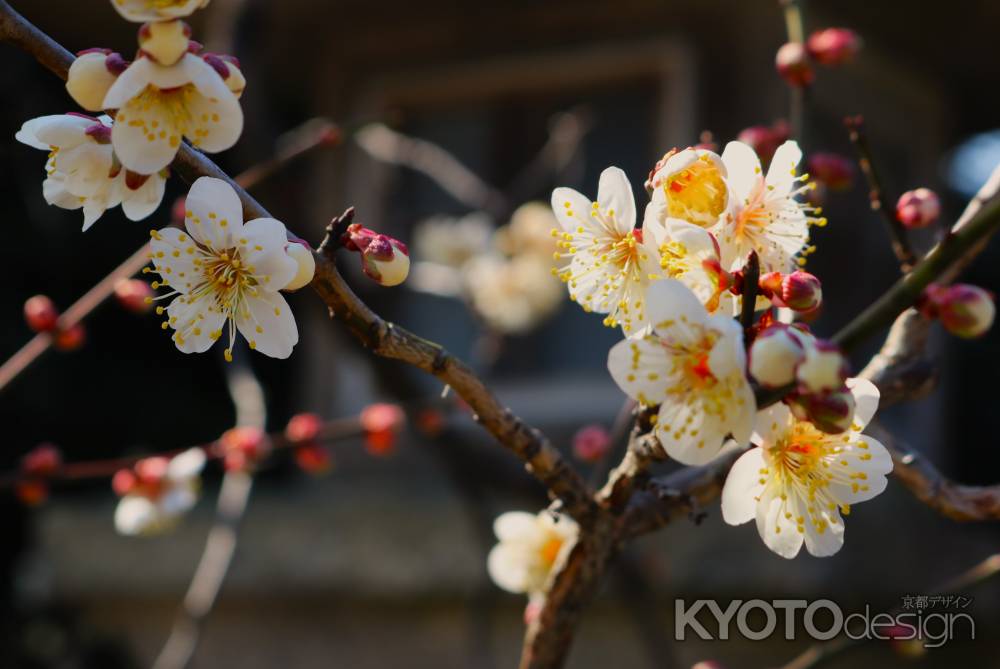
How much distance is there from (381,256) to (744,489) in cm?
31

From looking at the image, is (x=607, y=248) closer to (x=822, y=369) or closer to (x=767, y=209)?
(x=767, y=209)

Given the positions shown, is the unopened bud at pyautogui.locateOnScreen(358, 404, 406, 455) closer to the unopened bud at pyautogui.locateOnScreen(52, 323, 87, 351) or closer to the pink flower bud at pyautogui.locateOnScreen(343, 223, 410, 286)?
the unopened bud at pyautogui.locateOnScreen(52, 323, 87, 351)

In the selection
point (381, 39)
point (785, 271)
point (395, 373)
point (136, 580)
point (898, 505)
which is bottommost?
point (898, 505)

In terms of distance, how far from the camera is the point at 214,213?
0.71m

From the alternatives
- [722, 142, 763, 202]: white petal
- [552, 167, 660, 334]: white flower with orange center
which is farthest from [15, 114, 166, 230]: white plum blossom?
[722, 142, 763, 202]: white petal

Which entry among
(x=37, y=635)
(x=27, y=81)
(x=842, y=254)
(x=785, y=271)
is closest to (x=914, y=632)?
(x=785, y=271)

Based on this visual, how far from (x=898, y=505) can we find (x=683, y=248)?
6.44 feet

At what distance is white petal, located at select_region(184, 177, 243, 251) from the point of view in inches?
27.4

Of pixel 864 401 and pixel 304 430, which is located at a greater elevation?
pixel 864 401

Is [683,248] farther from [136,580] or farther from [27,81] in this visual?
[27,81]

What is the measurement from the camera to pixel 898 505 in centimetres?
244

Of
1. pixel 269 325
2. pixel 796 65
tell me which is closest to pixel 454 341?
pixel 796 65

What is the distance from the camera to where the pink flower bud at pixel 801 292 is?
69 centimetres

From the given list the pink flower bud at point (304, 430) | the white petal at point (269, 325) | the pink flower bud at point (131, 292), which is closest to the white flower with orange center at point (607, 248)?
the white petal at point (269, 325)
